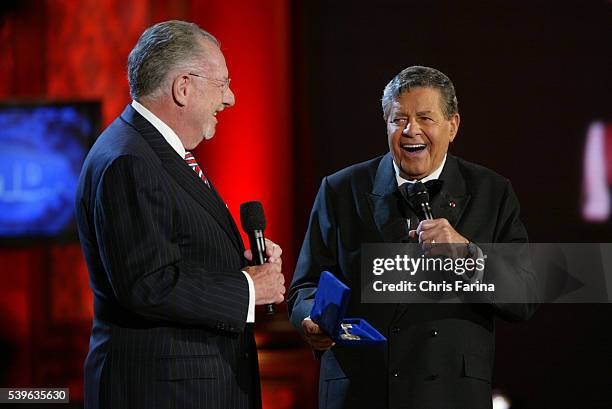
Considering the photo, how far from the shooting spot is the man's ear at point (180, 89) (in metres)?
2.00

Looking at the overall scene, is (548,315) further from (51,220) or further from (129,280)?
(129,280)

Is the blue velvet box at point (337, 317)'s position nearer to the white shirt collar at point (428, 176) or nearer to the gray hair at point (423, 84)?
the white shirt collar at point (428, 176)

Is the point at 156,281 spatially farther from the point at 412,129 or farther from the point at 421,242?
the point at 412,129

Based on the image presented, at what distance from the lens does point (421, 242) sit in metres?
2.11

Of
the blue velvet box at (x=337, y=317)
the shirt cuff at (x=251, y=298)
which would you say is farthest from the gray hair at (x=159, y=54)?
the blue velvet box at (x=337, y=317)

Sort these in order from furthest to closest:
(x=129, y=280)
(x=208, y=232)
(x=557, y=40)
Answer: (x=557, y=40)
(x=208, y=232)
(x=129, y=280)

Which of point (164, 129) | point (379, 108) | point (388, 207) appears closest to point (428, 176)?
point (388, 207)

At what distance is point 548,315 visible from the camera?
14.0 feet

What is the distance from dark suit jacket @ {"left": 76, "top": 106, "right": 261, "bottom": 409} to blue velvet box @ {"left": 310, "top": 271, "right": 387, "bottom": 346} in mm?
184

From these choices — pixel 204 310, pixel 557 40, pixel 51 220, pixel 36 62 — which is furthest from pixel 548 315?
pixel 36 62

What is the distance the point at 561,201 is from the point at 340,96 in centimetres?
Answer: 125

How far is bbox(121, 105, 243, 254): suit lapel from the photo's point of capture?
6.45 ft

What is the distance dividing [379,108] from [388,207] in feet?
6.94

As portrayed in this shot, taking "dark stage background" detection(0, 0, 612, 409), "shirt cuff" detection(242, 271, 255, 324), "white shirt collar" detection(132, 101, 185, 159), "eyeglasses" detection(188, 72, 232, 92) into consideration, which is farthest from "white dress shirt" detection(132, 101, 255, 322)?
"dark stage background" detection(0, 0, 612, 409)
